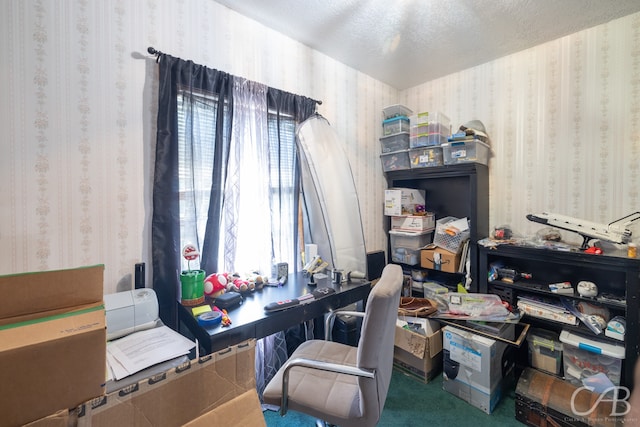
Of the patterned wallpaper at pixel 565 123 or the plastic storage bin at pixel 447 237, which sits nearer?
the patterned wallpaper at pixel 565 123

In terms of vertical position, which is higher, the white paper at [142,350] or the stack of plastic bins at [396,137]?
the stack of plastic bins at [396,137]

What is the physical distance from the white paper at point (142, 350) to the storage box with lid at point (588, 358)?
229cm

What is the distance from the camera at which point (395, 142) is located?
2.66m

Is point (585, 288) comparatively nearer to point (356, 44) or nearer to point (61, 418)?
point (356, 44)

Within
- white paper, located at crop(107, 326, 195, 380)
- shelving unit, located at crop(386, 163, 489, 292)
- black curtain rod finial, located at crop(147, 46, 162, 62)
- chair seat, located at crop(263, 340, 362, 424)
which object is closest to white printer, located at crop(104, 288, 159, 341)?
white paper, located at crop(107, 326, 195, 380)

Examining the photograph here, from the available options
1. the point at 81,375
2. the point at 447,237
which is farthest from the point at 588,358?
the point at 81,375

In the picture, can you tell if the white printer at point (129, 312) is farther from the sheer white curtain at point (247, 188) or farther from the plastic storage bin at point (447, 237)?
the plastic storage bin at point (447, 237)

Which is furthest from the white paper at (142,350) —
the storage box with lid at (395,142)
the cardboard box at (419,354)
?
the storage box with lid at (395,142)

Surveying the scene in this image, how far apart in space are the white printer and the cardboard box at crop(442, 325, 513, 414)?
1792 mm

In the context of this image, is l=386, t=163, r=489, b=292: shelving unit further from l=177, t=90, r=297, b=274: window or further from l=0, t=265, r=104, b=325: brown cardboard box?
l=0, t=265, r=104, b=325: brown cardboard box

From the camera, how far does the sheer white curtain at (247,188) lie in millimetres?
1718

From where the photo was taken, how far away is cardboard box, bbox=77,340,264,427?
614mm

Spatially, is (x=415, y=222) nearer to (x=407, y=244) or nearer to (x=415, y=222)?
(x=415, y=222)

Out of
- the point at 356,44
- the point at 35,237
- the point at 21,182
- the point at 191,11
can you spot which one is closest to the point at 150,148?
the point at 21,182
